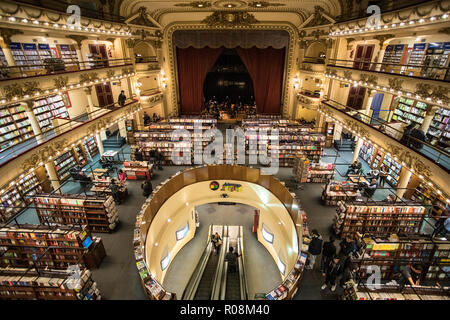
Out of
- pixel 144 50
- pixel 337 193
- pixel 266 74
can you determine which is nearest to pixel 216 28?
pixel 266 74

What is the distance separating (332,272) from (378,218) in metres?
3.12

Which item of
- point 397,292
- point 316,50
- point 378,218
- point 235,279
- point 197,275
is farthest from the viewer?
point 316,50

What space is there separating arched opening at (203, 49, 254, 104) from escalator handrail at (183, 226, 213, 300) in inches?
481

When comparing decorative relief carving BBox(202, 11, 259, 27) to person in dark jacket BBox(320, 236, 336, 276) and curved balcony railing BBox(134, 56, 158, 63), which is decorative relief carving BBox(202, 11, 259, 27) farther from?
person in dark jacket BBox(320, 236, 336, 276)

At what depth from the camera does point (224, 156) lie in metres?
12.0

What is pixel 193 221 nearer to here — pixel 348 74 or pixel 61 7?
pixel 348 74

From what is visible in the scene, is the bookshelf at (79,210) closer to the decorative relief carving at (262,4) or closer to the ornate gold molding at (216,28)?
the ornate gold molding at (216,28)

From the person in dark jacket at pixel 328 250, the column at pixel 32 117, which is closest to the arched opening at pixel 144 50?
the column at pixel 32 117

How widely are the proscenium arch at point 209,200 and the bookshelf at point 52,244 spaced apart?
4.75 feet

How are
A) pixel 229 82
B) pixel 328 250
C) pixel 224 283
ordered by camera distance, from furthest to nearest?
pixel 229 82 → pixel 224 283 → pixel 328 250

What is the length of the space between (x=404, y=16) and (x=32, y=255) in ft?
46.8

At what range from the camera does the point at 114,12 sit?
12594 mm

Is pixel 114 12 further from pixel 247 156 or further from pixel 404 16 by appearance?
pixel 404 16
